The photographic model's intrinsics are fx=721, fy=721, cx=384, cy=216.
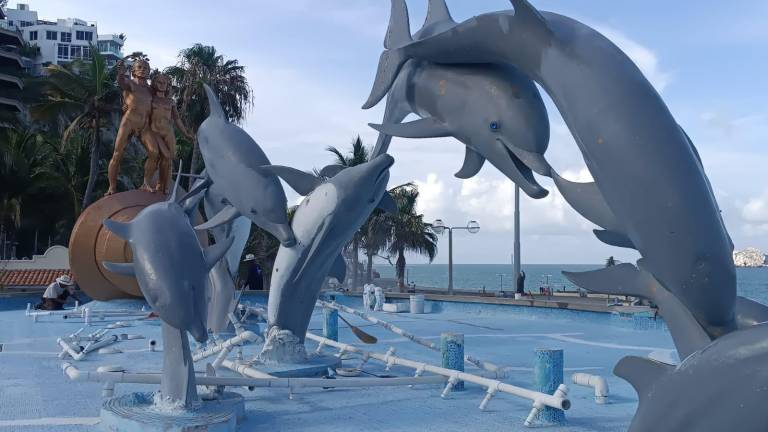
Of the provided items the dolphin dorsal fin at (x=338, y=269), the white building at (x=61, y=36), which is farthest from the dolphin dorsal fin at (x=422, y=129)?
the white building at (x=61, y=36)

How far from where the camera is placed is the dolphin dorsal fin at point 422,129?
16.0 feet

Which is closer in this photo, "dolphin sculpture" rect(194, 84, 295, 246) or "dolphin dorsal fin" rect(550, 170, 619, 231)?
"dolphin dorsal fin" rect(550, 170, 619, 231)

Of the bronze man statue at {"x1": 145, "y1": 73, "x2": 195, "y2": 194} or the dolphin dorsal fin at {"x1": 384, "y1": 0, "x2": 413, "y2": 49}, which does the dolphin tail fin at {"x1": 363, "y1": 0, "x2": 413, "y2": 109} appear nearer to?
the dolphin dorsal fin at {"x1": 384, "y1": 0, "x2": 413, "y2": 49}

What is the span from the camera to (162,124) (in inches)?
703

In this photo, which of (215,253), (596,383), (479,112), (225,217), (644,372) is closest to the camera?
(644,372)

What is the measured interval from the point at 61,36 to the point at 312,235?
101901 millimetres

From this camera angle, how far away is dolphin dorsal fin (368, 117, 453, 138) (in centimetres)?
488

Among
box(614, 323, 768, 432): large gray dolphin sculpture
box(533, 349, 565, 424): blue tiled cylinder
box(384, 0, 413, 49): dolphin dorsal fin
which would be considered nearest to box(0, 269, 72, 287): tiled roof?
box(533, 349, 565, 424): blue tiled cylinder

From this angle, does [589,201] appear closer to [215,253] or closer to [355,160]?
[215,253]

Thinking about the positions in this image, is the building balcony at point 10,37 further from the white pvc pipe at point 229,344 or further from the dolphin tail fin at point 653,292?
the dolphin tail fin at point 653,292

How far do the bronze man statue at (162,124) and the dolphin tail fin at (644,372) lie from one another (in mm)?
15962

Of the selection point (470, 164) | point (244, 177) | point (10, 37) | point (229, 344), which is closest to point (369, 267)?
point (229, 344)

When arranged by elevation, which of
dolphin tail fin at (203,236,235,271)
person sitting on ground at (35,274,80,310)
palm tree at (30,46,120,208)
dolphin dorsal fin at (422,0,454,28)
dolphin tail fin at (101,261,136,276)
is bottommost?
person sitting on ground at (35,274,80,310)

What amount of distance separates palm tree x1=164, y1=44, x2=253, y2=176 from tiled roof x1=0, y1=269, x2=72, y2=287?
26.5 feet
